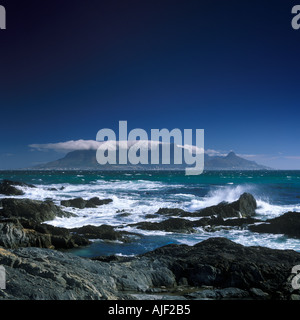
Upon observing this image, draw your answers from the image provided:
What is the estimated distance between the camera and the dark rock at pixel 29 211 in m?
19.7

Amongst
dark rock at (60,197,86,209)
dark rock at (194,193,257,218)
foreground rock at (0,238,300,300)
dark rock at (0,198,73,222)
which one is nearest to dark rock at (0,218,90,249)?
foreground rock at (0,238,300,300)

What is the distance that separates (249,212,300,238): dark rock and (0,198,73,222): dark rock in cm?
1561

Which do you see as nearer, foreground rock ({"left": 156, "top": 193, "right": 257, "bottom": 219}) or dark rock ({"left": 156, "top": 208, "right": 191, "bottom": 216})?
foreground rock ({"left": 156, "top": 193, "right": 257, "bottom": 219})

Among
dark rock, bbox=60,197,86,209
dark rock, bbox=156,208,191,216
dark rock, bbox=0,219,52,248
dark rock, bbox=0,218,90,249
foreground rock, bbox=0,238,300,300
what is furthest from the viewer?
dark rock, bbox=60,197,86,209

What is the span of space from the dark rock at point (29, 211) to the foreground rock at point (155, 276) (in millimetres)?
13024

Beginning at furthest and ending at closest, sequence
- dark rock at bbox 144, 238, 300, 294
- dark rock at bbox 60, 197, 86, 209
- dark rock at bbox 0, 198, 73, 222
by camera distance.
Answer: dark rock at bbox 60, 197, 86, 209, dark rock at bbox 0, 198, 73, 222, dark rock at bbox 144, 238, 300, 294

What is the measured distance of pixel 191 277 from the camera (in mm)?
7859

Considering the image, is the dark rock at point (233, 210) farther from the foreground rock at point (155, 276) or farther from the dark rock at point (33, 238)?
the foreground rock at point (155, 276)

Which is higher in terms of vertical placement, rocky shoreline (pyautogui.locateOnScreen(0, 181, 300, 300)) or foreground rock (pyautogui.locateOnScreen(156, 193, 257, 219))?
rocky shoreline (pyautogui.locateOnScreen(0, 181, 300, 300))

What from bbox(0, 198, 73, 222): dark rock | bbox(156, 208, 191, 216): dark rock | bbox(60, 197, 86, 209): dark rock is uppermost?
bbox(0, 198, 73, 222): dark rock

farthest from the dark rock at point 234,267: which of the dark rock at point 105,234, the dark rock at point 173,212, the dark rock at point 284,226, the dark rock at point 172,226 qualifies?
the dark rock at point 173,212

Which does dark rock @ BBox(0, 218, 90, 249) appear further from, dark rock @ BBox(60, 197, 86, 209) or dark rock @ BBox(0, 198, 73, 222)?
dark rock @ BBox(60, 197, 86, 209)

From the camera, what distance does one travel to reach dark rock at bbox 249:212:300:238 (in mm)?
16531
